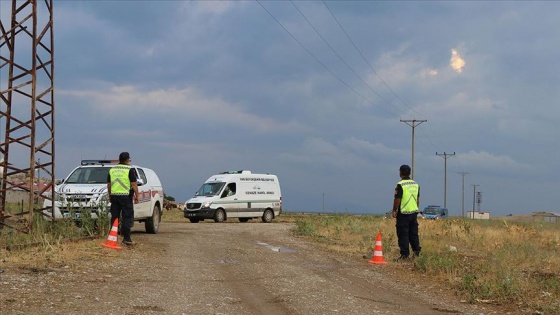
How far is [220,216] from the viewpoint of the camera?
106 ft

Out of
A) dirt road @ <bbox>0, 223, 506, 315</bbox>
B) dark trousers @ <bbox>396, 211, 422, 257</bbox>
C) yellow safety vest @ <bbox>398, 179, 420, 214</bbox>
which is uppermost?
yellow safety vest @ <bbox>398, 179, 420, 214</bbox>

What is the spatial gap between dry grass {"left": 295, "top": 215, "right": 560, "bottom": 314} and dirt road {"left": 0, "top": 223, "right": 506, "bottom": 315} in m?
0.68

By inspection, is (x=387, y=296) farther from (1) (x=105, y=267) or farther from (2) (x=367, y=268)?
(1) (x=105, y=267)

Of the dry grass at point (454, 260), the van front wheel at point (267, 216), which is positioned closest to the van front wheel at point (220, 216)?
the van front wheel at point (267, 216)

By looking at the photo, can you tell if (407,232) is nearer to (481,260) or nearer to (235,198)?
(481,260)

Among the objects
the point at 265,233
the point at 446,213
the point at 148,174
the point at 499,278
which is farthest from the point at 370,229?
the point at 446,213

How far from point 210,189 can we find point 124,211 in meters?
19.0

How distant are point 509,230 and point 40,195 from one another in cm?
1908

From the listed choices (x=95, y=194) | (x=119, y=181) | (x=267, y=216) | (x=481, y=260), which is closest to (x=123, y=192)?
(x=119, y=181)

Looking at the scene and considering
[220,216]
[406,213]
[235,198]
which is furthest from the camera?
[235,198]

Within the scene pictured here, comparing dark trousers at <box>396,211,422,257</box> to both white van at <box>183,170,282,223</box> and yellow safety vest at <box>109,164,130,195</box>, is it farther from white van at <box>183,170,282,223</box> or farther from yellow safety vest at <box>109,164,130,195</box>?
white van at <box>183,170,282,223</box>

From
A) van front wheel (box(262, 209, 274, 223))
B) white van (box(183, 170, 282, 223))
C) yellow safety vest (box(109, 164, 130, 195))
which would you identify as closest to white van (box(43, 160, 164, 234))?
yellow safety vest (box(109, 164, 130, 195))

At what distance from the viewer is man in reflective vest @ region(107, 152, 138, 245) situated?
13891 millimetres

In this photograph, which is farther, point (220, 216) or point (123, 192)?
point (220, 216)
